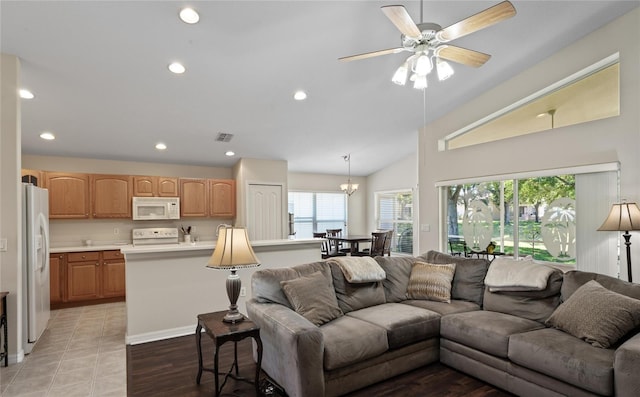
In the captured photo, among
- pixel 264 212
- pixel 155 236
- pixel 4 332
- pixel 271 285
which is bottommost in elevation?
pixel 4 332

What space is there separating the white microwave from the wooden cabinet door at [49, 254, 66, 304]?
1.16 m

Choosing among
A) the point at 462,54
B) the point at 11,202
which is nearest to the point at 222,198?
the point at 11,202

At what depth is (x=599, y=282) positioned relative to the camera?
2668 mm

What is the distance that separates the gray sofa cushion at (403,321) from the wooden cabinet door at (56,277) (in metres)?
4.43

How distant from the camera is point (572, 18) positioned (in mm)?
3312

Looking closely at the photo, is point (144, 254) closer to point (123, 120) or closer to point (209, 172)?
point (123, 120)

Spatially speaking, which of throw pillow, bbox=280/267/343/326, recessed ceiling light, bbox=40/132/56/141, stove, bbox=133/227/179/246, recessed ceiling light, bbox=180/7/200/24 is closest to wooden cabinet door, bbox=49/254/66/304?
stove, bbox=133/227/179/246

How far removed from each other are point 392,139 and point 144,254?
4.53 m

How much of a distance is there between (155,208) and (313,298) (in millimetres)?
4153

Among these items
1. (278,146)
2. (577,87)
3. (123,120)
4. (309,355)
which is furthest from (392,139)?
(309,355)

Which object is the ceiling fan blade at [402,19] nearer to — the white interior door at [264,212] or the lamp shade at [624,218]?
the lamp shade at [624,218]

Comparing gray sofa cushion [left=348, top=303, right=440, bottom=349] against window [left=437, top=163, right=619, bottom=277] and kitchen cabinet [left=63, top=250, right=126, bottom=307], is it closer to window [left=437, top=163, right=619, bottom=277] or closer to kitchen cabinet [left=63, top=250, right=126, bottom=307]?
window [left=437, top=163, right=619, bottom=277]

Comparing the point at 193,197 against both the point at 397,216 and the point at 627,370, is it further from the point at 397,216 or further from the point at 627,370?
the point at 627,370

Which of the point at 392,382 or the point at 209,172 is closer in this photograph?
the point at 392,382
